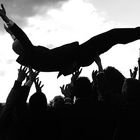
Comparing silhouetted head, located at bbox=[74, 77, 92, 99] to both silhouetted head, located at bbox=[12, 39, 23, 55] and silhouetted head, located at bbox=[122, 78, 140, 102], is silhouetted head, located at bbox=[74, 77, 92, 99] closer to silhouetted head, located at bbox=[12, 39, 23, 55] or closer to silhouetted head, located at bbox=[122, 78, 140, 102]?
silhouetted head, located at bbox=[122, 78, 140, 102]

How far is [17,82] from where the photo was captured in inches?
183

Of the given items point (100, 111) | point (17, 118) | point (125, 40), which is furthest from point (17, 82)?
point (125, 40)

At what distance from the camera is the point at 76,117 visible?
4.39 metres

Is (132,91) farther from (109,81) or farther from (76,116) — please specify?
(76,116)

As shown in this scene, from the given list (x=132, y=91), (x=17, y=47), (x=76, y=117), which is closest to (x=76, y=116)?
(x=76, y=117)

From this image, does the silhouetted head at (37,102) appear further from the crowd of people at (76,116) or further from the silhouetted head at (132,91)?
the silhouetted head at (132,91)

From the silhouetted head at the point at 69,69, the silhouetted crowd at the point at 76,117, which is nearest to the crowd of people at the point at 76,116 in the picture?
the silhouetted crowd at the point at 76,117

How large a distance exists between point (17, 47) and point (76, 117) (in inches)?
108

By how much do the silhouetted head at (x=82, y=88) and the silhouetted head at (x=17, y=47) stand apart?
2477 mm

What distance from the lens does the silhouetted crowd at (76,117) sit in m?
4.34

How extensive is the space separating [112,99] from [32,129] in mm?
1023

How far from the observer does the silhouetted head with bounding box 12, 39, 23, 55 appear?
668 cm

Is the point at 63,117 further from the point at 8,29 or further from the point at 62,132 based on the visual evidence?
the point at 8,29

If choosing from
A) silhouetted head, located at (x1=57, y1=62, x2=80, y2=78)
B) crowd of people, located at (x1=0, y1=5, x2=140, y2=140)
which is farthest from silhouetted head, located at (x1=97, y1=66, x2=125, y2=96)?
silhouetted head, located at (x1=57, y1=62, x2=80, y2=78)
